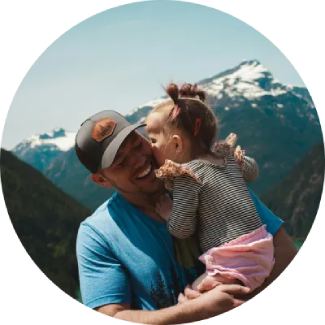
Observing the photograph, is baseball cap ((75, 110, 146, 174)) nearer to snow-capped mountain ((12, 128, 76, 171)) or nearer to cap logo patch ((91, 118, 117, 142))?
cap logo patch ((91, 118, 117, 142))

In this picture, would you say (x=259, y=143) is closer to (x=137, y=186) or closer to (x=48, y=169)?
(x=48, y=169)

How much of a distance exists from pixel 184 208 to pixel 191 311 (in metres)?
0.67

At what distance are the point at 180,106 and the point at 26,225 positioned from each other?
55871 millimetres

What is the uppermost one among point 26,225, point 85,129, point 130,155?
point 85,129

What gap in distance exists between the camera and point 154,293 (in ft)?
10.5

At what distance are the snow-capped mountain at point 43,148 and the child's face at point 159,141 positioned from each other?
14865 cm

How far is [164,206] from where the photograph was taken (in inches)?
135

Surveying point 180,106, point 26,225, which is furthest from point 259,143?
point 180,106

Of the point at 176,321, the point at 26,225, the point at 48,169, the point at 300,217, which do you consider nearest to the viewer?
the point at 176,321

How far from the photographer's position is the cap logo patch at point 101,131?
3.40 m

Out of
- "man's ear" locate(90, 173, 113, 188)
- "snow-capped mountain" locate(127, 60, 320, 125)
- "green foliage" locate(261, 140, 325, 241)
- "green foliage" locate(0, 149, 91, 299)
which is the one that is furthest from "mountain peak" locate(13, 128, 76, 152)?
"man's ear" locate(90, 173, 113, 188)

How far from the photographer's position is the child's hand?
3.36m

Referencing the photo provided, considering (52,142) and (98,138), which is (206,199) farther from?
(52,142)

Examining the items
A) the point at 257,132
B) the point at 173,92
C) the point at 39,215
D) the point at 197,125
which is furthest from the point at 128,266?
the point at 257,132
